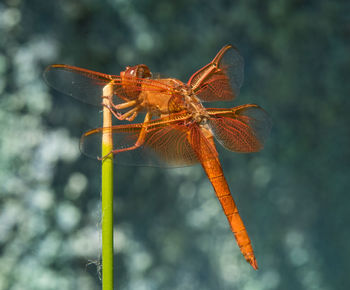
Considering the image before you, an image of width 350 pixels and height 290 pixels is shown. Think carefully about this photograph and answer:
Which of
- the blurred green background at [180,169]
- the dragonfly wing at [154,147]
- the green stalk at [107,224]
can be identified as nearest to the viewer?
the green stalk at [107,224]

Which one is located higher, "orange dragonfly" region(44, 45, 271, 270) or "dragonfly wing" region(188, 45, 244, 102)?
"dragonfly wing" region(188, 45, 244, 102)

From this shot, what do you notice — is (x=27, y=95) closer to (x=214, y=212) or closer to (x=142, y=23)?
(x=142, y=23)

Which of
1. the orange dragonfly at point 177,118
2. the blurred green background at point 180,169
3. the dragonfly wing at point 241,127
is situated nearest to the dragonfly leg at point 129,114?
the orange dragonfly at point 177,118

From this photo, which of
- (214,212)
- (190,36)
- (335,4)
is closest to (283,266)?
(214,212)

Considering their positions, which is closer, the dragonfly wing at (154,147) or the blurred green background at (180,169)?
the dragonfly wing at (154,147)

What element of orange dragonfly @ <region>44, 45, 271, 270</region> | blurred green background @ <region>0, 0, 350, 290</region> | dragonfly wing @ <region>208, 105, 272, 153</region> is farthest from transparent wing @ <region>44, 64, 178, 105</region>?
blurred green background @ <region>0, 0, 350, 290</region>

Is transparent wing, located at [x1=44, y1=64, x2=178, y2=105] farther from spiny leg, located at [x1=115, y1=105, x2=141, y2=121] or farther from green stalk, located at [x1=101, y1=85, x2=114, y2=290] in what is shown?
green stalk, located at [x1=101, y1=85, x2=114, y2=290]

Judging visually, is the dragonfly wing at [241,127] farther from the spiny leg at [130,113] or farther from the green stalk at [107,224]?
the green stalk at [107,224]

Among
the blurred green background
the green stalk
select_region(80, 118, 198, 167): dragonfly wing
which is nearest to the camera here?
the green stalk

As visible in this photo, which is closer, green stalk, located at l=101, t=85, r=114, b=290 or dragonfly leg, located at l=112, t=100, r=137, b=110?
green stalk, located at l=101, t=85, r=114, b=290

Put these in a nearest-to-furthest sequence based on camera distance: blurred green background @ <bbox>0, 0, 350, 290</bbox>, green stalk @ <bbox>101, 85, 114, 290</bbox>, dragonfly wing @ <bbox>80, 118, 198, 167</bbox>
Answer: green stalk @ <bbox>101, 85, 114, 290</bbox>
dragonfly wing @ <bbox>80, 118, 198, 167</bbox>
blurred green background @ <bbox>0, 0, 350, 290</bbox>
